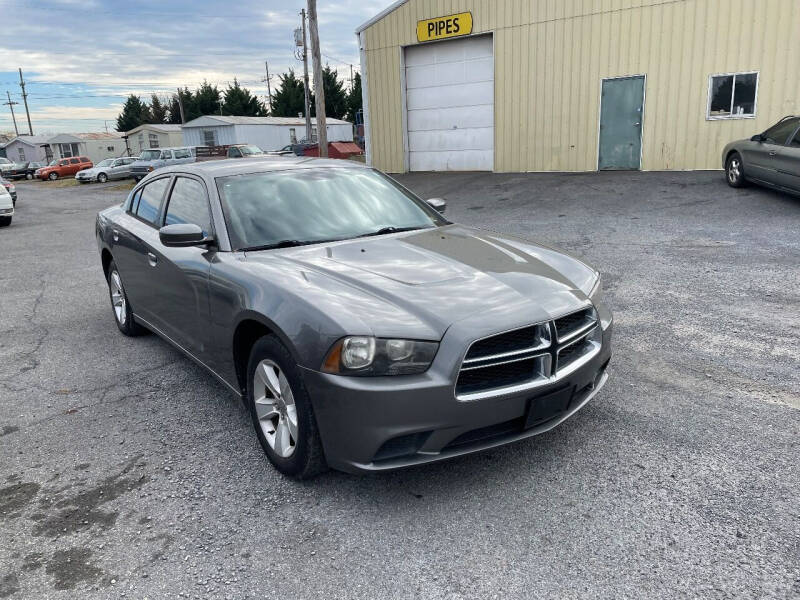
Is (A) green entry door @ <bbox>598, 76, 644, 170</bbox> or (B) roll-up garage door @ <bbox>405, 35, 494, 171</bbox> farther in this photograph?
(B) roll-up garage door @ <bbox>405, 35, 494, 171</bbox>

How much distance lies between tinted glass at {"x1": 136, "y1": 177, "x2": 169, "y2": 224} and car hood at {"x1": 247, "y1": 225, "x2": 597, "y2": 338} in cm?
174

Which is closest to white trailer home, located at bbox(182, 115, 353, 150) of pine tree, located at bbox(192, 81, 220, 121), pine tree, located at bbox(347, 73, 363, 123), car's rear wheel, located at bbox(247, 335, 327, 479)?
pine tree, located at bbox(347, 73, 363, 123)

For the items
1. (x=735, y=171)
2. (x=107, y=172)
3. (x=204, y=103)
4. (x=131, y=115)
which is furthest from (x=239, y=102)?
(x=735, y=171)

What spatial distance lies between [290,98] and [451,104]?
47.6 m

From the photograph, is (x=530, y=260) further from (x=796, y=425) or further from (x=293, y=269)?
(x=796, y=425)

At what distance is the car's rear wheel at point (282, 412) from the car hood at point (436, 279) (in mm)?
397

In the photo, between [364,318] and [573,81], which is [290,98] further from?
[364,318]

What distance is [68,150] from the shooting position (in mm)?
66688

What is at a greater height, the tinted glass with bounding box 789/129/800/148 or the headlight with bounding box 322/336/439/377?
the tinted glass with bounding box 789/129/800/148

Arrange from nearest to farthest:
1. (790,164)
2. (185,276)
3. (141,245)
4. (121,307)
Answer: (185,276) → (141,245) → (121,307) → (790,164)

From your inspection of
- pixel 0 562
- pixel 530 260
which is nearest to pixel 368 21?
pixel 530 260

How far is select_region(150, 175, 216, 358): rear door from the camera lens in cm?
381

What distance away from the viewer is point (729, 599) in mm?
2244

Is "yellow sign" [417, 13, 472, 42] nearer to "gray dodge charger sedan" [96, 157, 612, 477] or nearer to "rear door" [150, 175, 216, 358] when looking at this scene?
"gray dodge charger sedan" [96, 157, 612, 477]
